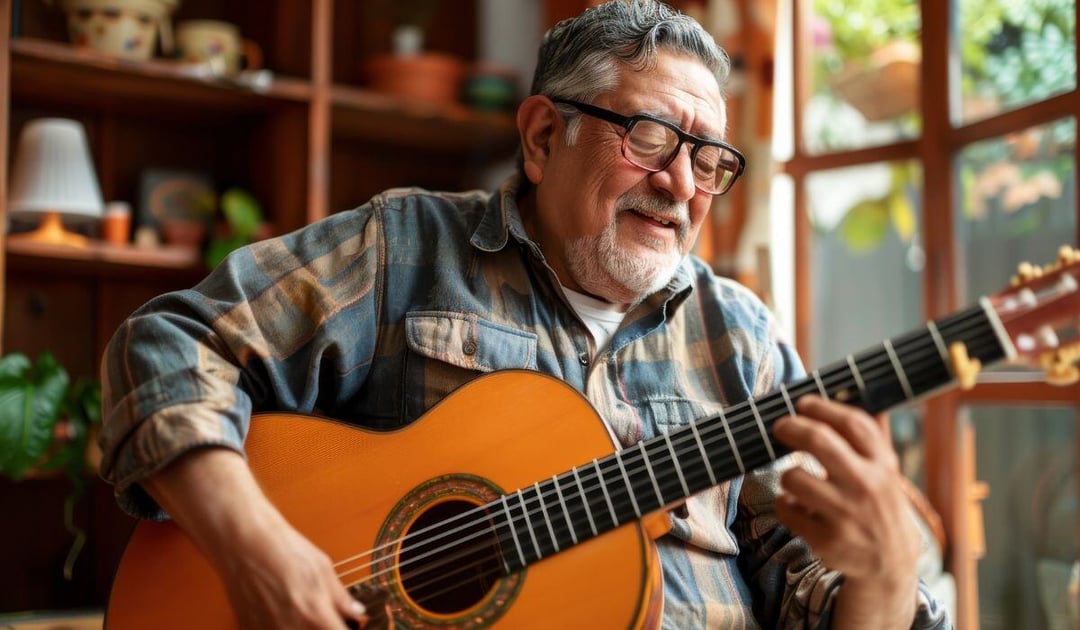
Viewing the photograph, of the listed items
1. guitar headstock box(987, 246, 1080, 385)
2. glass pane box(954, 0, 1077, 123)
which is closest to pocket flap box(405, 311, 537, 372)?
guitar headstock box(987, 246, 1080, 385)

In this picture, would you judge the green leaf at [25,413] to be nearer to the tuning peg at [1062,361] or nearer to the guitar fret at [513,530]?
the guitar fret at [513,530]

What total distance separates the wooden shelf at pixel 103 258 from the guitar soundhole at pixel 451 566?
1509mm

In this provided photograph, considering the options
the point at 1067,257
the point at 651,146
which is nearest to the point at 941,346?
the point at 1067,257

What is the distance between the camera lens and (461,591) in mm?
1127

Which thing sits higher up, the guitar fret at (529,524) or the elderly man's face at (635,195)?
the elderly man's face at (635,195)

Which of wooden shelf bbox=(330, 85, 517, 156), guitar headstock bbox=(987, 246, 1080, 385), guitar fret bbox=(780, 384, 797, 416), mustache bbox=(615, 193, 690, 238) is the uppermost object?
wooden shelf bbox=(330, 85, 517, 156)

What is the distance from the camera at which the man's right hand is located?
1052mm

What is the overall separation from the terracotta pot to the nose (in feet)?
4.92

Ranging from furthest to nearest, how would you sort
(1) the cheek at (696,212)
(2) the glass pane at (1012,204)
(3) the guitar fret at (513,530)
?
(2) the glass pane at (1012,204), (1) the cheek at (696,212), (3) the guitar fret at (513,530)

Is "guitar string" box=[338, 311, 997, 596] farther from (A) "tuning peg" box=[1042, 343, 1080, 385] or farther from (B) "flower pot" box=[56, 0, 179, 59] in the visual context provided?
(B) "flower pot" box=[56, 0, 179, 59]

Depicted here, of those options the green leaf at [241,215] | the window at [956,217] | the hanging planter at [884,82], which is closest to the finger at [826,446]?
the window at [956,217]

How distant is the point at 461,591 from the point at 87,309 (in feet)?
6.03

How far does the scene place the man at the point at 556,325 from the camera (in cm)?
116

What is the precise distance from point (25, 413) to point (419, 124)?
4.26 ft
